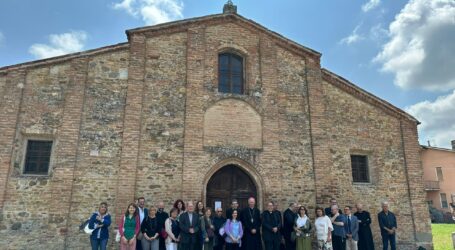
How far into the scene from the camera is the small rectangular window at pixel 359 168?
12047 mm

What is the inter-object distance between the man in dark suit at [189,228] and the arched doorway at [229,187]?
228 centimetres

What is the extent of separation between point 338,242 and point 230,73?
625cm

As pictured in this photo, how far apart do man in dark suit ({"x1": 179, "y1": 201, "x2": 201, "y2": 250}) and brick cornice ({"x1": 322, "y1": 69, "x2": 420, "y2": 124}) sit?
290 inches

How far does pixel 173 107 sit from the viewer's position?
1055 centimetres

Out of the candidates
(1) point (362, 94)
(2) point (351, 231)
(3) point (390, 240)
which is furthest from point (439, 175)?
(2) point (351, 231)

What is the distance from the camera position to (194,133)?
1040 centimetres

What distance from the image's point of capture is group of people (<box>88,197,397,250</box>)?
7754mm

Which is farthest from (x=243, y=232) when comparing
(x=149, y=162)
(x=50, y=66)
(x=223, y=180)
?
(x=50, y=66)

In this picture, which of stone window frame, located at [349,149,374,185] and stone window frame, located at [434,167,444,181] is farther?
stone window frame, located at [434,167,444,181]

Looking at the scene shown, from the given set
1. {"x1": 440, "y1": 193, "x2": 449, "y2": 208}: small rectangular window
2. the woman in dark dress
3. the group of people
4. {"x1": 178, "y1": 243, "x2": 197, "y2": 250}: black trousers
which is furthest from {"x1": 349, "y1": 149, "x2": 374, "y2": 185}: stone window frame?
{"x1": 440, "y1": 193, "x2": 449, "y2": 208}: small rectangular window

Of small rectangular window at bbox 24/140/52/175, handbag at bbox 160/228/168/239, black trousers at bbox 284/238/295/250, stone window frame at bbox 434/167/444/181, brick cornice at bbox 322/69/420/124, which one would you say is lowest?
black trousers at bbox 284/238/295/250

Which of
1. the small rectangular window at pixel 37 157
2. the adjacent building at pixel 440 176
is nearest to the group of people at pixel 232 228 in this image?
the small rectangular window at pixel 37 157

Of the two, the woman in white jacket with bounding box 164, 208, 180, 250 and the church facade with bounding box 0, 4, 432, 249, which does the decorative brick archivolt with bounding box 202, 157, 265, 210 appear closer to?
the church facade with bounding box 0, 4, 432, 249

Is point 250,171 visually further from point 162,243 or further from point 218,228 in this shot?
point 162,243
